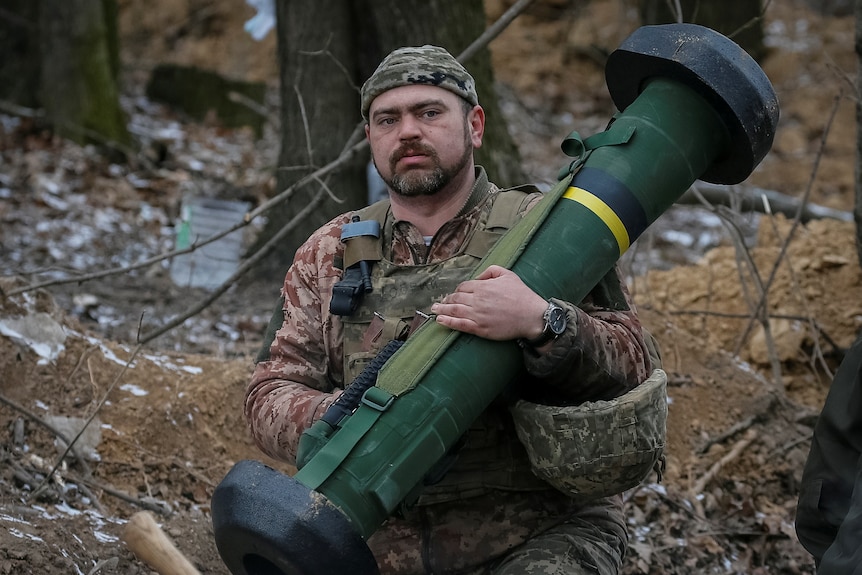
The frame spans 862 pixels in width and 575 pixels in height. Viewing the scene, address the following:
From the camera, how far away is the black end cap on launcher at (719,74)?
9.59 ft

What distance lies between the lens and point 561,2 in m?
16.1

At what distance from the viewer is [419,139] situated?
3.11 meters

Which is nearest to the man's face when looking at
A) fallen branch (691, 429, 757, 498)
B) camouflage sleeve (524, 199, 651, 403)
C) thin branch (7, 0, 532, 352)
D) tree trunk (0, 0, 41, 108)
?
camouflage sleeve (524, 199, 651, 403)

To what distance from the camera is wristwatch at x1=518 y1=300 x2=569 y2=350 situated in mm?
2670

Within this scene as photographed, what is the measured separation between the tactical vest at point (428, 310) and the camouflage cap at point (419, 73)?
0.40 meters

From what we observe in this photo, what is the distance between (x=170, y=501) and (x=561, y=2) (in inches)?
522

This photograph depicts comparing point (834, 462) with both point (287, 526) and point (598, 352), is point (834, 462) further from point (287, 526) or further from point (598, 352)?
point (287, 526)

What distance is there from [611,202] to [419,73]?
0.72 m

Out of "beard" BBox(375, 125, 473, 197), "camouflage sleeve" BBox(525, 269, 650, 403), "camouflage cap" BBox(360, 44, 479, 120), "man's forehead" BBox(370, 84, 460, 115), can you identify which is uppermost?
"camouflage cap" BBox(360, 44, 479, 120)

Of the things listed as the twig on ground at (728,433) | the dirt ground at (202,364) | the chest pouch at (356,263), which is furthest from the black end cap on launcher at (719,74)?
the twig on ground at (728,433)

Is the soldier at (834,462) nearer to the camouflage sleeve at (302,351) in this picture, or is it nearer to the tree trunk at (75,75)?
the camouflage sleeve at (302,351)

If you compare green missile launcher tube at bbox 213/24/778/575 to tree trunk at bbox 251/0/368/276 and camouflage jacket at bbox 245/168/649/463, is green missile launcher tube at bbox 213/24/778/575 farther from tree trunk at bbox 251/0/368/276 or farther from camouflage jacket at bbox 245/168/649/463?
tree trunk at bbox 251/0/368/276

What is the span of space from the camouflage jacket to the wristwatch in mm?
23

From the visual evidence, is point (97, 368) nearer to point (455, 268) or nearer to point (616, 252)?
point (455, 268)
